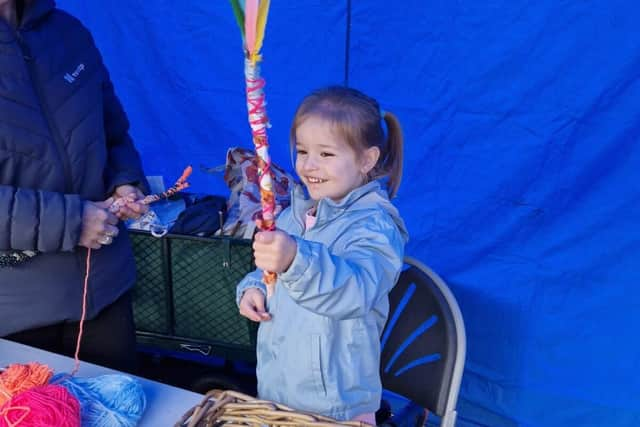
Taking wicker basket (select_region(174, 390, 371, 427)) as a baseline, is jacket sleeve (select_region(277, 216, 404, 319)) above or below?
above

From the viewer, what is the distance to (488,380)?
1831 mm

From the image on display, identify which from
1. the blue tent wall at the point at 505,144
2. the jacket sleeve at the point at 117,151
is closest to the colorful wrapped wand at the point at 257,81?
the jacket sleeve at the point at 117,151

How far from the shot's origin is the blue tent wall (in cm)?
148

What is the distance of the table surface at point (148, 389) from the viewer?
0.93 meters

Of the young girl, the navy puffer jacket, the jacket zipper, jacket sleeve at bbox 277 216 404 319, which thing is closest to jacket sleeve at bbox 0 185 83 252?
the navy puffer jacket

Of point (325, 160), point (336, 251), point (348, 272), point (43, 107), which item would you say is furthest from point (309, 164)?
point (43, 107)

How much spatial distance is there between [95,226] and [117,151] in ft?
1.00

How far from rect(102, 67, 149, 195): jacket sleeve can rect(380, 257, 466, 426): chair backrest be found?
638 millimetres

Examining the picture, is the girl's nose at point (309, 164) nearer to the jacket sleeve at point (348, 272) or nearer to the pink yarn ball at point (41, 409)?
the jacket sleeve at point (348, 272)

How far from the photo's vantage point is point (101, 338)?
126cm

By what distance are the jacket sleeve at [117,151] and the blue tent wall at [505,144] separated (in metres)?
0.63

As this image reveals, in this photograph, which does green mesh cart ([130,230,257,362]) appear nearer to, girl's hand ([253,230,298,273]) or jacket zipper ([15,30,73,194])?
jacket zipper ([15,30,73,194])

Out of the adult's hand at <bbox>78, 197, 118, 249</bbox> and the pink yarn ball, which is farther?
the adult's hand at <bbox>78, 197, 118, 249</bbox>

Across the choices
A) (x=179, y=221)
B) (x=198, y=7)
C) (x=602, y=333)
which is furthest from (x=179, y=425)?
(x=198, y=7)
